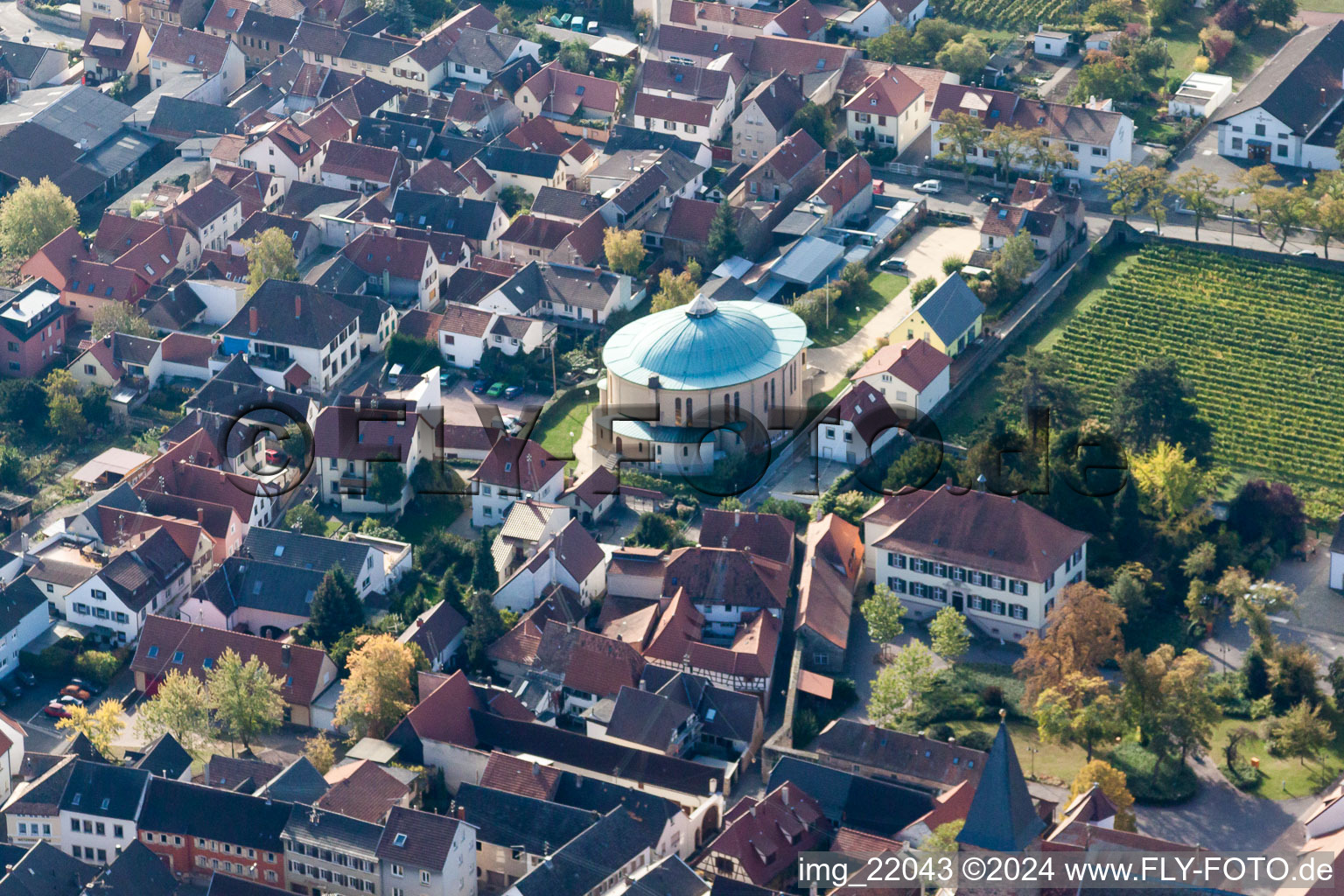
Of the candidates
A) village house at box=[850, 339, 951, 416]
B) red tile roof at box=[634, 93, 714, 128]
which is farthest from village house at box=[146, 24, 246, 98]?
Answer: village house at box=[850, 339, 951, 416]

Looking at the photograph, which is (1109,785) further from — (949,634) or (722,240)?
(722,240)

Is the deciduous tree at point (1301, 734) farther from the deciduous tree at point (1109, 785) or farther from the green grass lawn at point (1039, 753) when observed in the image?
the deciduous tree at point (1109, 785)

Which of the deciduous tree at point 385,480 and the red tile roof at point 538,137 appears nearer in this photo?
the deciduous tree at point 385,480

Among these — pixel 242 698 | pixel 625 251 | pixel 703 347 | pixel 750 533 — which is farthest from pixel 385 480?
pixel 625 251

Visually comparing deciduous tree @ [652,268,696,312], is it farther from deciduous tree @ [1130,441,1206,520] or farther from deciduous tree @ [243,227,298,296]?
deciduous tree @ [1130,441,1206,520]

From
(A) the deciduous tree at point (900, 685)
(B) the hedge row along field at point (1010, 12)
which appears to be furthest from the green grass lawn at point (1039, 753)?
(B) the hedge row along field at point (1010, 12)
